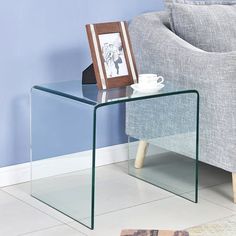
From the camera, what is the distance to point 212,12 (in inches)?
116

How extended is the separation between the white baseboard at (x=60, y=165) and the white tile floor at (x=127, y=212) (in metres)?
0.04

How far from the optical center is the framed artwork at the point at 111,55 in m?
2.62

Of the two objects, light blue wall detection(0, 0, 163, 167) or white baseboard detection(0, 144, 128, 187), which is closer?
white baseboard detection(0, 144, 128, 187)

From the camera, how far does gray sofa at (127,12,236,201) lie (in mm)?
2604

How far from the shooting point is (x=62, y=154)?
265 cm

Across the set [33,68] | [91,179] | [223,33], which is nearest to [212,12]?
[223,33]

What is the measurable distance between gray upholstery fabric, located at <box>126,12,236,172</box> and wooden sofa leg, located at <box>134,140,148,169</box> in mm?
68

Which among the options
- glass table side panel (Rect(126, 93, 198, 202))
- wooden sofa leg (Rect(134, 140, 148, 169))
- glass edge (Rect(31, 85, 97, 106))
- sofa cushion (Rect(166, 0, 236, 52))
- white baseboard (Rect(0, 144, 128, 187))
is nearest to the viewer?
glass edge (Rect(31, 85, 97, 106))

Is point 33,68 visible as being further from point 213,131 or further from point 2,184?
point 213,131

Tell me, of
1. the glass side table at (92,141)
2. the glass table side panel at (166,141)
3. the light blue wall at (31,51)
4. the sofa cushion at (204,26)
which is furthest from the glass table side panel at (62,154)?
the sofa cushion at (204,26)

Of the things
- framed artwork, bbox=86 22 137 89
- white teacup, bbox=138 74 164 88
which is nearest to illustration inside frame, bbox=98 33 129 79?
framed artwork, bbox=86 22 137 89

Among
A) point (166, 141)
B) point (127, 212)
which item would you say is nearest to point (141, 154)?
point (166, 141)

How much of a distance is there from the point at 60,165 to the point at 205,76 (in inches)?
27.1

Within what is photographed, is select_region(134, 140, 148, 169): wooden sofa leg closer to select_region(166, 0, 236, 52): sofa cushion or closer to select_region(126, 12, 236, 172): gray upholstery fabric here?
select_region(126, 12, 236, 172): gray upholstery fabric
